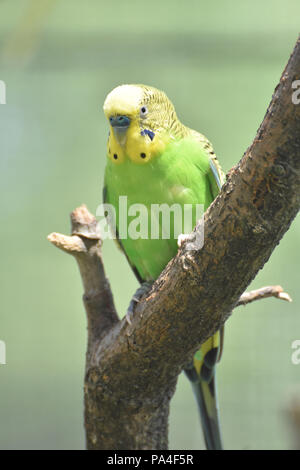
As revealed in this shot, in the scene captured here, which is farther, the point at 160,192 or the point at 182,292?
the point at 160,192

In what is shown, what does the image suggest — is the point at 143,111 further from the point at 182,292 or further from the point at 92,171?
the point at 92,171

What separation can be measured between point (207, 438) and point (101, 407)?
1.19 feet

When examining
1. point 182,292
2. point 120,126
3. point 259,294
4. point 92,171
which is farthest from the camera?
point 92,171

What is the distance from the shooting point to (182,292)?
97cm

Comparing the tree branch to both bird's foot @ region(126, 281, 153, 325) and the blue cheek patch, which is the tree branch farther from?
the blue cheek patch

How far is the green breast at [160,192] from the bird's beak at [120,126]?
0.20 ft

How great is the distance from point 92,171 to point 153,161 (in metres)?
1.33

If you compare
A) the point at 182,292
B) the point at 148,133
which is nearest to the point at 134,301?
the point at 182,292

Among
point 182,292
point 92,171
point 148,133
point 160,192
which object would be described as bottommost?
point 182,292

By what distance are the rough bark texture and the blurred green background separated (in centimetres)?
108

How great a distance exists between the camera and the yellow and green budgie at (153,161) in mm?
1132

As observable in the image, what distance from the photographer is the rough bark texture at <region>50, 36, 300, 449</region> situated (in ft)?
2.56

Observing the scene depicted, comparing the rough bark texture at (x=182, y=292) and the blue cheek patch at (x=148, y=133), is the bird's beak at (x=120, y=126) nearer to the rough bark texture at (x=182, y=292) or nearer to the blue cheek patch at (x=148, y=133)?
the blue cheek patch at (x=148, y=133)
